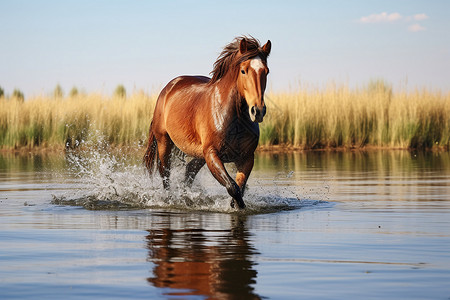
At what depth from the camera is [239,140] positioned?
27.8 feet

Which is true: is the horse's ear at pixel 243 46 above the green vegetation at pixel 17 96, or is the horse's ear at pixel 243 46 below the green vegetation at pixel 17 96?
below

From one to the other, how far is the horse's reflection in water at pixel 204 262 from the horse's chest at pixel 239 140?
172 centimetres

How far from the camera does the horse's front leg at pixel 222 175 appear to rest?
816cm

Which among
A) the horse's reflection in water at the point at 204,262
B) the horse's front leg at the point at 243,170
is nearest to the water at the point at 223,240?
the horse's reflection in water at the point at 204,262

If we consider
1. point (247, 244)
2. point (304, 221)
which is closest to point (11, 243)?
point (247, 244)

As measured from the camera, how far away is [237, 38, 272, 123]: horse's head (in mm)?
7652

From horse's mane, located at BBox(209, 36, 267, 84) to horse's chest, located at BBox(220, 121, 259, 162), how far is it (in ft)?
1.93

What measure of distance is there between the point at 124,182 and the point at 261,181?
8.78 ft

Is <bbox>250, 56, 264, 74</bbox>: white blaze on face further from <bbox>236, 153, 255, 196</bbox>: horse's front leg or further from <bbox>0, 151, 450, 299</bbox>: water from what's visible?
<bbox>0, 151, 450, 299</bbox>: water

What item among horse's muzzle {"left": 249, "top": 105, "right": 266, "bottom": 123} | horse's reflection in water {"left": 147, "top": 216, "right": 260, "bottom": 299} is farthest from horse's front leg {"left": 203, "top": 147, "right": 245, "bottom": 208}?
horse's reflection in water {"left": 147, "top": 216, "right": 260, "bottom": 299}

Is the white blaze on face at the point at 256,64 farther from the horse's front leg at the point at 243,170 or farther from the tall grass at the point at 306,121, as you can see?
the tall grass at the point at 306,121

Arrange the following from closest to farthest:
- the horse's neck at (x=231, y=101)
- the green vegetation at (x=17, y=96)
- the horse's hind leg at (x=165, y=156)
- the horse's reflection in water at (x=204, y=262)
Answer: the horse's reflection in water at (x=204, y=262), the horse's neck at (x=231, y=101), the horse's hind leg at (x=165, y=156), the green vegetation at (x=17, y=96)

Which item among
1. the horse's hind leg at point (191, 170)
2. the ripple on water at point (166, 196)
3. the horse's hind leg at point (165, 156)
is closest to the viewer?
the ripple on water at point (166, 196)

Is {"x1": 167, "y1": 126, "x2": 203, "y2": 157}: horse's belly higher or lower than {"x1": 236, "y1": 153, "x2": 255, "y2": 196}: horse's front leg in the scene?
higher
